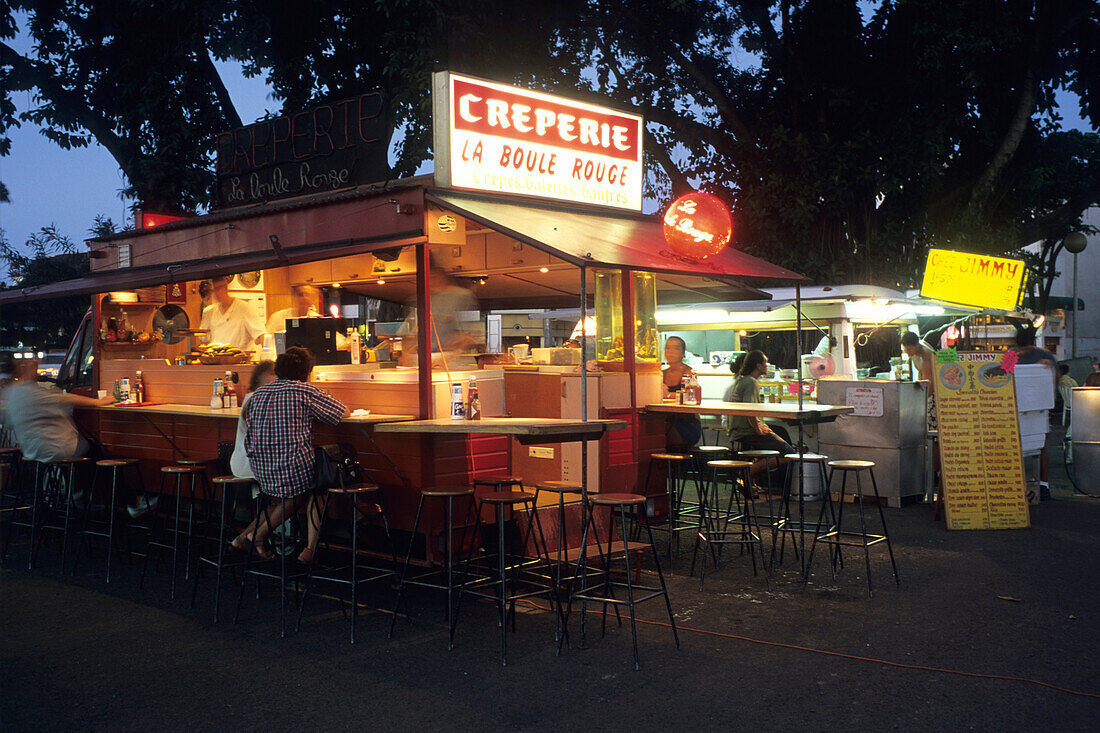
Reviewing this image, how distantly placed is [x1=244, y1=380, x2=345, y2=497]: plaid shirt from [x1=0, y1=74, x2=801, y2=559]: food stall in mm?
390

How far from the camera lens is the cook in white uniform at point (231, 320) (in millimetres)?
9836

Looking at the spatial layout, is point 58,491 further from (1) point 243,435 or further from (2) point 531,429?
(2) point 531,429

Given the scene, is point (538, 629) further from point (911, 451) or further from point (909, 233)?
point (909, 233)

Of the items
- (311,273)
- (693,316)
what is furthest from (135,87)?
(693,316)

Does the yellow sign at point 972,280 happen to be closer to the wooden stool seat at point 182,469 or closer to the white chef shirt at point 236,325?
the white chef shirt at point 236,325

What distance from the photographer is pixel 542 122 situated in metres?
7.52

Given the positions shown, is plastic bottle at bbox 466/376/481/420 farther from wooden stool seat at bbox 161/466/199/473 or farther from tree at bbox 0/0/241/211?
tree at bbox 0/0/241/211

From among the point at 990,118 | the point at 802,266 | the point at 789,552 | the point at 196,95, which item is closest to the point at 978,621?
the point at 789,552

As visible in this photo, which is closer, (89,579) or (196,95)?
(89,579)

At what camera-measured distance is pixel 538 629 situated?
18.5 feet

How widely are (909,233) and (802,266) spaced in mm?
2115

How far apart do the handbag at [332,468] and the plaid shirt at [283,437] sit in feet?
0.18

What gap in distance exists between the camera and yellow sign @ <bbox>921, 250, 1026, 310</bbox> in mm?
11227

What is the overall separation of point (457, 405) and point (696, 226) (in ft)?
8.19
